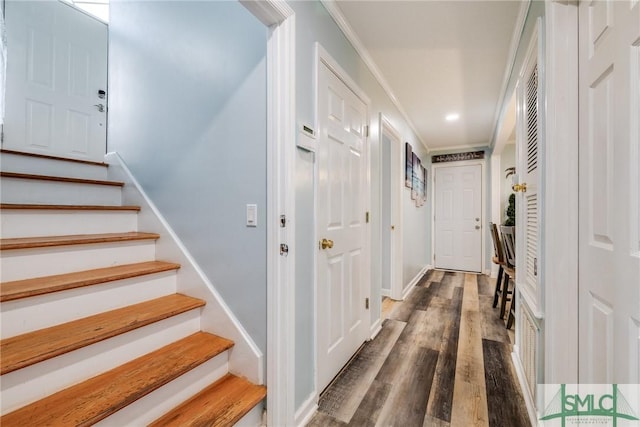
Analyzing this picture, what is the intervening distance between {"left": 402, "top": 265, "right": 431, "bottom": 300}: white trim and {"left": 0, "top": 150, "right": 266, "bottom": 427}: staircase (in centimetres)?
271

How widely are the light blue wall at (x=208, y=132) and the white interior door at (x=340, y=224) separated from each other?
0.40 meters

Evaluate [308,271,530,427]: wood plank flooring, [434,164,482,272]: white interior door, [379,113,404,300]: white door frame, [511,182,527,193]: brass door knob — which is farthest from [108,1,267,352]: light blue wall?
[434,164,482,272]: white interior door

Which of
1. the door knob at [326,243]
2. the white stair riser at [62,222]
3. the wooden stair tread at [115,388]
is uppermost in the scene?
the white stair riser at [62,222]

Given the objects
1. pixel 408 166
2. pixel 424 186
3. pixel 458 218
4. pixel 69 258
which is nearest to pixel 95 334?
pixel 69 258

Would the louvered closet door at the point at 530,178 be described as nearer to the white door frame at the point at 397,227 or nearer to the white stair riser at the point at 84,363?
the white door frame at the point at 397,227

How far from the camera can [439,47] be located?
215 centimetres

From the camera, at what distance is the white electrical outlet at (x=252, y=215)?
137 cm

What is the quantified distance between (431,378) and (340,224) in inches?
47.1

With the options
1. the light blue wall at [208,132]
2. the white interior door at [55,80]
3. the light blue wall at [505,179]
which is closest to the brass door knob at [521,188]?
the light blue wall at [208,132]

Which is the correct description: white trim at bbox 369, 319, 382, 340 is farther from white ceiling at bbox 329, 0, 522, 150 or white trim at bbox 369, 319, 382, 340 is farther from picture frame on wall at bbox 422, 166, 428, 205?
picture frame on wall at bbox 422, 166, 428, 205

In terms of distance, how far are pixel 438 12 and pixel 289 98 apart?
1298mm

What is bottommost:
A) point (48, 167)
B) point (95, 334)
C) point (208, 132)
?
point (95, 334)

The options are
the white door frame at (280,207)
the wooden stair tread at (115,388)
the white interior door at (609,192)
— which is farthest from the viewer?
the white door frame at (280,207)

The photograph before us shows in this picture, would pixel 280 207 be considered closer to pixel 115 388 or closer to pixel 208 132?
pixel 208 132
